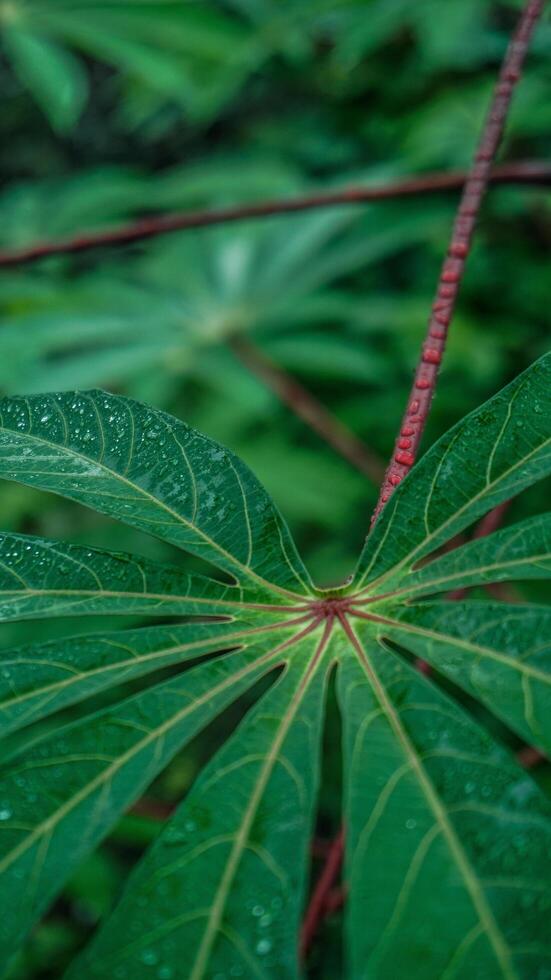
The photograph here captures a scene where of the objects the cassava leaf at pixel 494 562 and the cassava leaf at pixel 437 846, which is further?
the cassava leaf at pixel 494 562

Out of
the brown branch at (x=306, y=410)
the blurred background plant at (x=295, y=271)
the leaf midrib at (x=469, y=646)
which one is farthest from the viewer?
the blurred background plant at (x=295, y=271)

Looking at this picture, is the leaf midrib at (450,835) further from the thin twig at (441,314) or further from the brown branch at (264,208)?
the brown branch at (264,208)

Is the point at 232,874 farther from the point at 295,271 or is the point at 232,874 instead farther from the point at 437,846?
the point at 295,271

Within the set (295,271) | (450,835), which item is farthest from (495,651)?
(295,271)

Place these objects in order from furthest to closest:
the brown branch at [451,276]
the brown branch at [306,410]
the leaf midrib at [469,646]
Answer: the brown branch at [306,410]
the brown branch at [451,276]
the leaf midrib at [469,646]

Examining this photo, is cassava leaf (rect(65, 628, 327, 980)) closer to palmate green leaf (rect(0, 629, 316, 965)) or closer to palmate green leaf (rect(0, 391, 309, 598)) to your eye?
palmate green leaf (rect(0, 629, 316, 965))

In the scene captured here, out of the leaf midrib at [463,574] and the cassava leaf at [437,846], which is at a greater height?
the leaf midrib at [463,574]

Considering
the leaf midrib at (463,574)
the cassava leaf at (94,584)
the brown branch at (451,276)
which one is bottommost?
the leaf midrib at (463,574)

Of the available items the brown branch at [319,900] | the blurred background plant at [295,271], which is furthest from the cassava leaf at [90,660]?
the blurred background plant at [295,271]
